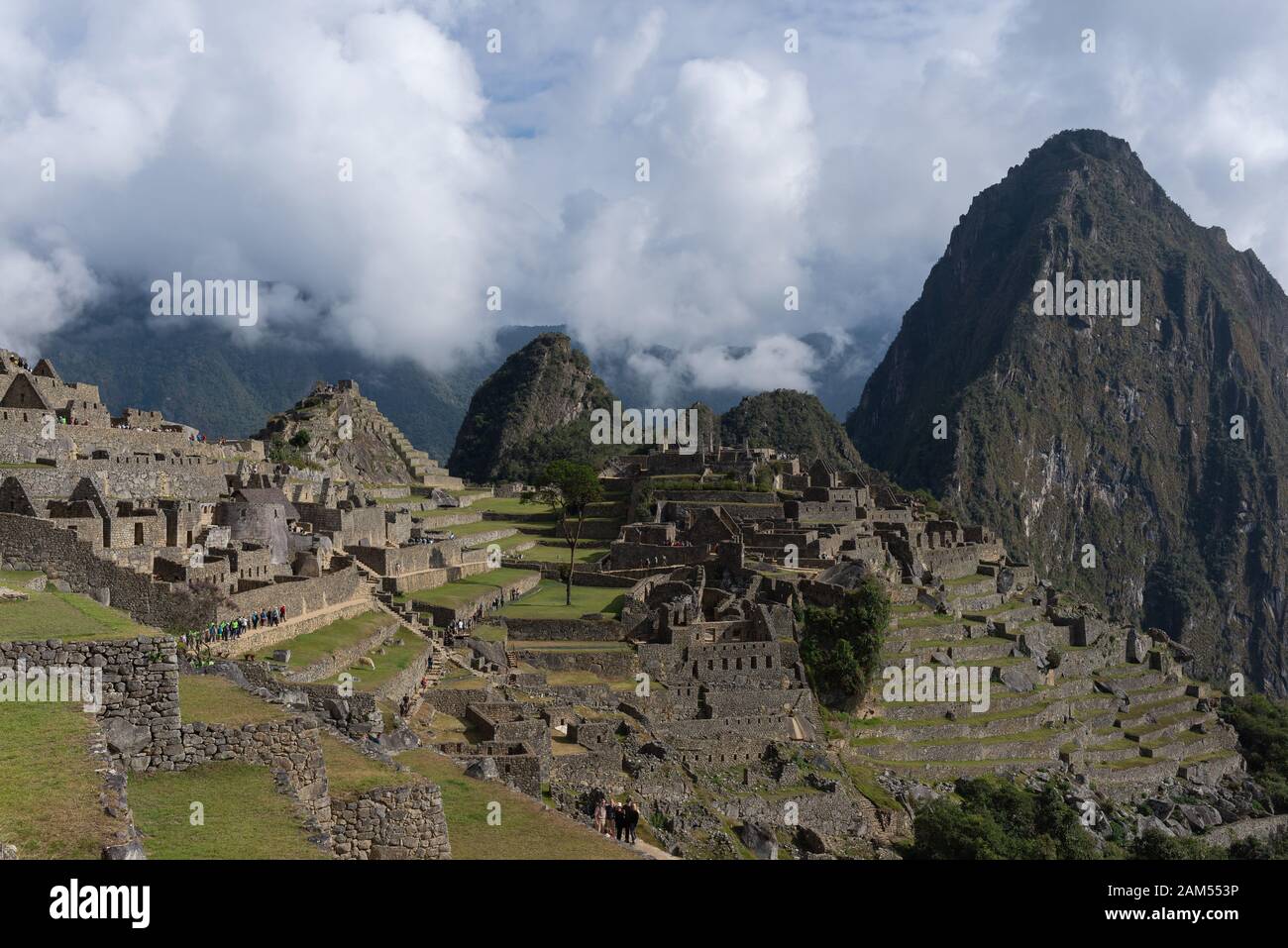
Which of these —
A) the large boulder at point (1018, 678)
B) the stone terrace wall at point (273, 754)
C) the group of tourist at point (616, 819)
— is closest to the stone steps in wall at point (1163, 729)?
the large boulder at point (1018, 678)

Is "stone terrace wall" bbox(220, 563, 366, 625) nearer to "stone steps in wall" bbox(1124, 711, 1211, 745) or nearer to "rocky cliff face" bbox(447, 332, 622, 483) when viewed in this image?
"stone steps in wall" bbox(1124, 711, 1211, 745)

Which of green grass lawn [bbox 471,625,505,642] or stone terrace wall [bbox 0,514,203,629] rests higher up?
stone terrace wall [bbox 0,514,203,629]

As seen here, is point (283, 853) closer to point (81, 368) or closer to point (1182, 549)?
point (81, 368)

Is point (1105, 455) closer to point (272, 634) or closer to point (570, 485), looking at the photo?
point (570, 485)

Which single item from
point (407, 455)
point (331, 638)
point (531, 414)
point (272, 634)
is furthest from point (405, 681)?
point (531, 414)

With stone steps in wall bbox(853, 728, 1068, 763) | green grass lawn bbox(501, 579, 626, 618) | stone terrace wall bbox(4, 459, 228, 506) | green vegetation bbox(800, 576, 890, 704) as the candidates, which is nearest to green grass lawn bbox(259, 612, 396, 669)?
stone terrace wall bbox(4, 459, 228, 506)

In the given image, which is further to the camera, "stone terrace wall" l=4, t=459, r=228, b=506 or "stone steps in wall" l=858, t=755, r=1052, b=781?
"stone steps in wall" l=858, t=755, r=1052, b=781
